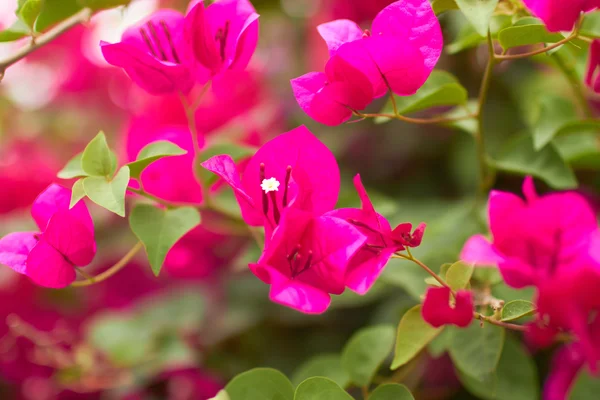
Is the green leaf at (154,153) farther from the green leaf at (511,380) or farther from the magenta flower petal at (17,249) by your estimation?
the green leaf at (511,380)

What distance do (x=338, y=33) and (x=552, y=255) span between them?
276mm

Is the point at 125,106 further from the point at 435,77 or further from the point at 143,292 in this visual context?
the point at 435,77

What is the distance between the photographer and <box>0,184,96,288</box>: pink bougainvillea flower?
504 millimetres

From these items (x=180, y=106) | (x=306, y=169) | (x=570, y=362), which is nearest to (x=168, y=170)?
(x=306, y=169)

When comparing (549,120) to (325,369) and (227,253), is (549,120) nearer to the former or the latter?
(325,369)

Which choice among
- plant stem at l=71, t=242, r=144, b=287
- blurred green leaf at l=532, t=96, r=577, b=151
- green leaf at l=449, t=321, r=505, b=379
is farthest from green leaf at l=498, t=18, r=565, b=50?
plant stem at l=71, t=242, r=144, b=287

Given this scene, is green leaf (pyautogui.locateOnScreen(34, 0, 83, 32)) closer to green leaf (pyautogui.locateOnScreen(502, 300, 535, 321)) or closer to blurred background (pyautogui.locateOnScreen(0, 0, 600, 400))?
blurred background (pyautogui.locateOnScreen(0, 0, 600, 400))

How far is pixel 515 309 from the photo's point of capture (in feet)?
1.53

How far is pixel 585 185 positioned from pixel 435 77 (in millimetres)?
421

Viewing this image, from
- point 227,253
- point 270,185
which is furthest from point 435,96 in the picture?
point 227,253

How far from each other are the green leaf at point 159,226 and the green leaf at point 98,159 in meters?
0.05

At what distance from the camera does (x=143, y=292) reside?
1131mm

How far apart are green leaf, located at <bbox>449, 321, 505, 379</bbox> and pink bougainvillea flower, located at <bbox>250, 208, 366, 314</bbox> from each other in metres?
0.20

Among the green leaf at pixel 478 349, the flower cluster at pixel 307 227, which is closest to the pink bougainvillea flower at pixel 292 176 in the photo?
the flower cluster at pixel 307 227
